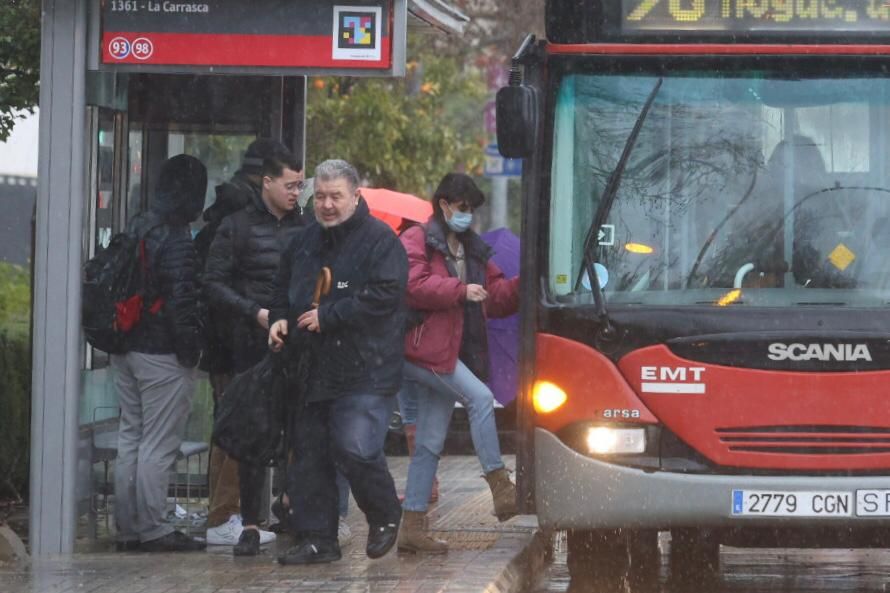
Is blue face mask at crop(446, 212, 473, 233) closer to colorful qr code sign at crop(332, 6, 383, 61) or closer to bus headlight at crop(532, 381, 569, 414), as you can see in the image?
colorful qr code sign at crop(332, 6, 383, 61)

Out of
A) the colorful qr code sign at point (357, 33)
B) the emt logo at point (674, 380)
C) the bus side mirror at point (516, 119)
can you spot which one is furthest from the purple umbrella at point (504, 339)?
the bus side mirror at point (516, 119)

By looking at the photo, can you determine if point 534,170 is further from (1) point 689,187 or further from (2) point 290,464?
(2) point 290,464

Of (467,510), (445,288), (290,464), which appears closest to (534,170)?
(445,288)

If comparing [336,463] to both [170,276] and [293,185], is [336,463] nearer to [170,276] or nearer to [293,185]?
[170,276]

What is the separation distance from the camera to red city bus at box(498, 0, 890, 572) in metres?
8.28

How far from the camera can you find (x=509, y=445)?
51.2ft

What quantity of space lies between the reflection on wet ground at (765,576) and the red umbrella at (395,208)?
8.30ft

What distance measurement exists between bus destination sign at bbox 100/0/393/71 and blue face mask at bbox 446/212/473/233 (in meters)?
0.98

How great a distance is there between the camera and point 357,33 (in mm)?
9219

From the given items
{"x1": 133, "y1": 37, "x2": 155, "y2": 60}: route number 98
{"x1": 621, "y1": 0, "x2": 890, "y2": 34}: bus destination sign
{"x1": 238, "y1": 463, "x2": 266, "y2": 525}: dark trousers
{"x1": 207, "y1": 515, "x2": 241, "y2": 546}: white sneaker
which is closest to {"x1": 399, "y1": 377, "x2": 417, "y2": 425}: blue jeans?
{"x1": 207, "y1": 515, "x2": 241, "y2": 546}: white sneaker

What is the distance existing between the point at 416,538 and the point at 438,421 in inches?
24.3

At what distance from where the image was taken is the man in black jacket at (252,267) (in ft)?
30.9

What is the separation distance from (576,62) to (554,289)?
0.99 meters

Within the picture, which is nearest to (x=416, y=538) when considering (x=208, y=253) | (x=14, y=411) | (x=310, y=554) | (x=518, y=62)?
(x=310, y=554)
